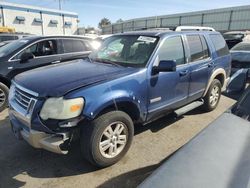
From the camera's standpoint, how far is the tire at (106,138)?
3.04 meters

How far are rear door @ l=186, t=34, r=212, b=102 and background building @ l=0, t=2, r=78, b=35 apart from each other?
35271mm

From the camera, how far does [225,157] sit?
1889 mm

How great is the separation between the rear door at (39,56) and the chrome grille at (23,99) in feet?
8.48

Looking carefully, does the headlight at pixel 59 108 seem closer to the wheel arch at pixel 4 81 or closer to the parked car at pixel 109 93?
the parked car at pixel 109 93

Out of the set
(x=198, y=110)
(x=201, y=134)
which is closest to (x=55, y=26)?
(x=198, y=110)

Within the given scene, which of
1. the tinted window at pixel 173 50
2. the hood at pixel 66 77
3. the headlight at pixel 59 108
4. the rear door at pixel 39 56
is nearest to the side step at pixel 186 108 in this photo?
the tinted window at pixel 173 50

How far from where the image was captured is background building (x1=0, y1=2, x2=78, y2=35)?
34.6 metres

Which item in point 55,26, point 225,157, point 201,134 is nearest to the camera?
point 225,157

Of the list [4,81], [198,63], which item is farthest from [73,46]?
[198,63]

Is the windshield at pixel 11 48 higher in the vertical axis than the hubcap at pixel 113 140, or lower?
higher

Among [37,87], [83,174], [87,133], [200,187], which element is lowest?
[83,174]

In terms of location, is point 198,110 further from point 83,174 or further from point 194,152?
point 194,152

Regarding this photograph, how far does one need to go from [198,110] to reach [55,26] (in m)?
39.1

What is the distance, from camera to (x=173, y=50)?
4285 mm
